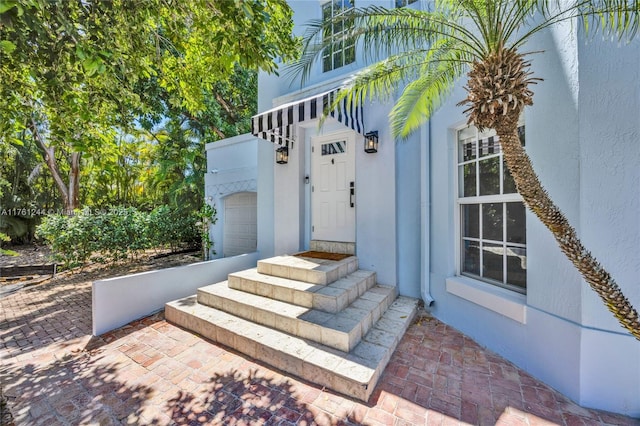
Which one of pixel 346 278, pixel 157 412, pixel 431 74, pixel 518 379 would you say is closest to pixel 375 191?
pixel 346 278

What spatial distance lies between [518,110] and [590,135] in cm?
124

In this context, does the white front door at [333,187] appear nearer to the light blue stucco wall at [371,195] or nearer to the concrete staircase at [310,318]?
the light blue stucco wall at [371,195]

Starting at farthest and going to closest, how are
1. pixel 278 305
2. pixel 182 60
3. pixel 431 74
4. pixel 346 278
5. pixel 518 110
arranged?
pixel 182 60 < pixel 346 278 < pixel 278 305 < pixel 431 74 < pixel 518 110

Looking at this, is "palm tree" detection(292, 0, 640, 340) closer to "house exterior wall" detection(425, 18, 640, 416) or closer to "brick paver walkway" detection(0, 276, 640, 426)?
"house exterior wall" detection(425, 18, 640, 416)

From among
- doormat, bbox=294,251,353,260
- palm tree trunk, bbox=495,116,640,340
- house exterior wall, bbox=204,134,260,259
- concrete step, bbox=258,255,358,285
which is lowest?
concrete step, bbox=258,255,358,285

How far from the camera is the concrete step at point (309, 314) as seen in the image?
4.41 metres

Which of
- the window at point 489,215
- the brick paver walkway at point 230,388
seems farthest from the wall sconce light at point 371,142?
the brick paver walkway at point 230,388

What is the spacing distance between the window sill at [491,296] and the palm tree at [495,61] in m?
1.49

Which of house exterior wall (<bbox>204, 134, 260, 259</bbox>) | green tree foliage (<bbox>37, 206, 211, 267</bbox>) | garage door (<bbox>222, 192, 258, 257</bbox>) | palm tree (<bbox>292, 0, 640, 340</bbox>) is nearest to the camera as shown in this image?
palm tree (<bbox>292, 0, 640, 340</bbox>)

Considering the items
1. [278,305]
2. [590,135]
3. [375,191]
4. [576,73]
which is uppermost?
[576,73]

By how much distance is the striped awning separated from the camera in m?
5.96

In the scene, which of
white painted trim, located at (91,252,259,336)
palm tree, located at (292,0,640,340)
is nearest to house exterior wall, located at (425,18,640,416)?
palm tree, located at (292,0,640,340)

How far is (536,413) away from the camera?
3307mm

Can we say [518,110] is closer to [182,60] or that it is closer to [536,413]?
[536,413]
